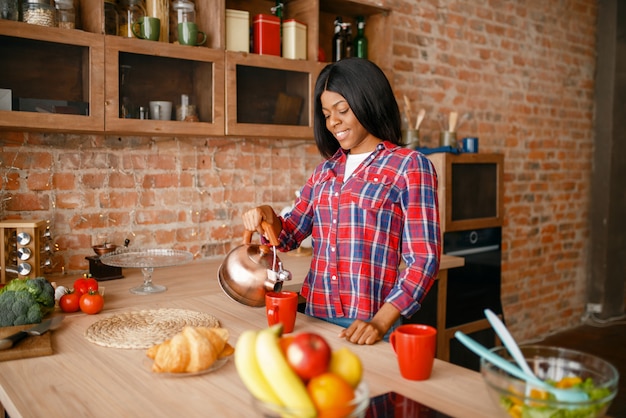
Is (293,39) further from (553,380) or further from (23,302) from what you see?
(553,380)

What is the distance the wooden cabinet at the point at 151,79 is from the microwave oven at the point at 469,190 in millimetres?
971

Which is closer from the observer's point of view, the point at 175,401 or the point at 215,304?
the point at 175,401

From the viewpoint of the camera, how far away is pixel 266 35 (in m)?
2.71

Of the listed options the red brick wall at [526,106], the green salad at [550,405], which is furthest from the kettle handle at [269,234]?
the red brick wall at [526,106]

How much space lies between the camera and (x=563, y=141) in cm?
480

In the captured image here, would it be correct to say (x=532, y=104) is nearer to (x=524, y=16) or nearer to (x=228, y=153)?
(x=524, y=16)

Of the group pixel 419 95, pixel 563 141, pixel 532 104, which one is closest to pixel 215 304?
pixel 419 95

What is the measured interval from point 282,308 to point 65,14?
1516 mm

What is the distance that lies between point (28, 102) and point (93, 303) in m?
0.85

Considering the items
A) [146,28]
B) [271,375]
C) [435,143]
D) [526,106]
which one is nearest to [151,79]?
[146,28]

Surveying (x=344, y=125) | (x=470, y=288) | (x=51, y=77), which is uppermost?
(x=51, y=77)

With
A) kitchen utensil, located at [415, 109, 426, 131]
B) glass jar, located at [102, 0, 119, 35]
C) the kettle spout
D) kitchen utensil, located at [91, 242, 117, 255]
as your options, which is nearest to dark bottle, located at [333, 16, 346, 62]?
kitchen utensil, located at [415, 109, 426, 131]

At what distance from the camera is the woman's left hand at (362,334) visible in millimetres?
1433

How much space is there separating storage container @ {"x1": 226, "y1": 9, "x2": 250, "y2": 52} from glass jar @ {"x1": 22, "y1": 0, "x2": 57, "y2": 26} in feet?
2.50
